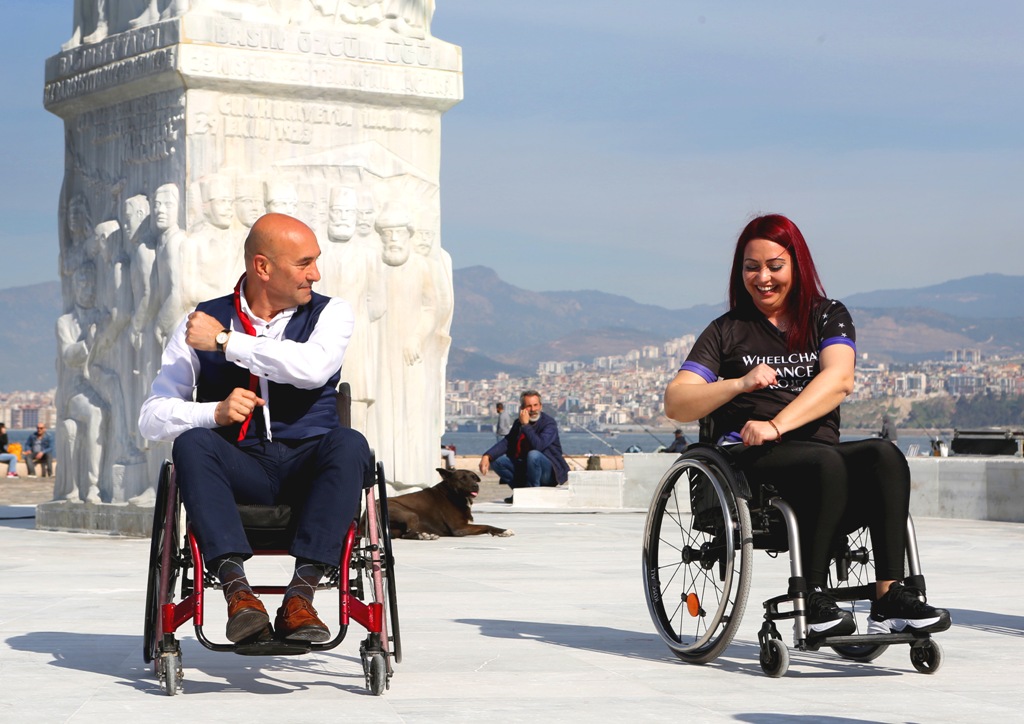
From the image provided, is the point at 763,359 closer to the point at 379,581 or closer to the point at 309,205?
the point at 379,581

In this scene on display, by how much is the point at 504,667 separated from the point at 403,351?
710 centimetres

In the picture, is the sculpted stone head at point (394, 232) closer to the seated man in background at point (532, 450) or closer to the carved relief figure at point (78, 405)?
the carved relief figure at point (78, 405)

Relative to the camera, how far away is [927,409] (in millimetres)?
124125

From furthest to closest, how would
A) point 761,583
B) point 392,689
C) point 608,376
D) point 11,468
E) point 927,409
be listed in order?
point 608,376
point 927,409
point 11,468
point 761,583
point 392,689

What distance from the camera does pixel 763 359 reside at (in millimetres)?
5391

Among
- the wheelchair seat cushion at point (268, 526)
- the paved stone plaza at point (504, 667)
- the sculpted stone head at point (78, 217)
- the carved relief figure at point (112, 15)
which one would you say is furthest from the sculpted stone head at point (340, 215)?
the wheelchair seat cushion at point (268, 526)

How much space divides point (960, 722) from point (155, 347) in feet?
27.0

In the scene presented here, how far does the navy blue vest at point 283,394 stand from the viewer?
4.91 meters

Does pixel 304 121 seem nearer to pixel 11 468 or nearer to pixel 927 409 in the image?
pixel 11 468

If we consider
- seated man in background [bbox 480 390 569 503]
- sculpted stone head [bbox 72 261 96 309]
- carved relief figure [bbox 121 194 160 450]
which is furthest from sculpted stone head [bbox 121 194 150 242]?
seated man in background [bbox 480 390 569 503]

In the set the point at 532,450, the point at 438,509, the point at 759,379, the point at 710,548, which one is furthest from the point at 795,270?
the point at 532,450

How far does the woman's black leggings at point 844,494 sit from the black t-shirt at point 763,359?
0.26 m

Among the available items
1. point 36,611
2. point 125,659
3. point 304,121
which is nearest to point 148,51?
point 304,121

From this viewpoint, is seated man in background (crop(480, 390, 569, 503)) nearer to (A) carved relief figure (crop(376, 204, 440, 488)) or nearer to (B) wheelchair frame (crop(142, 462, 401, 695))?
(A) carved relief figure (crop(376, 204, 440, 488))
